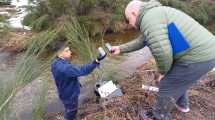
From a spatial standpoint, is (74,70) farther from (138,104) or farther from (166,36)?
(166,36)

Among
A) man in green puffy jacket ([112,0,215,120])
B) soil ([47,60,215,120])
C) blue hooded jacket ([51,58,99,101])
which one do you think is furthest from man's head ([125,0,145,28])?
soil ([47,60,215,120])

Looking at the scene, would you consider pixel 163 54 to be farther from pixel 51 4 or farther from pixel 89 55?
pixel 51 4

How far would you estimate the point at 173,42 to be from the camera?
3283mm

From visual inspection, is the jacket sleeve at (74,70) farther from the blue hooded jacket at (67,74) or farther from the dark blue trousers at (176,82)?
the dark blue trousers at (176,82)

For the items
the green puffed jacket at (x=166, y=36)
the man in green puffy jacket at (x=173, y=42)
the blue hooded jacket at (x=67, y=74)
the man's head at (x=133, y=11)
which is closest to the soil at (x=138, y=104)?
the blue hooded jacket at (x=67, y=74)

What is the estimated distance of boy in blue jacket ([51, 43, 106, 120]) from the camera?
12.7ft

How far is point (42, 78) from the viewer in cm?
397

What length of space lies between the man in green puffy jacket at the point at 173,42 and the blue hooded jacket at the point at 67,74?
719 mm

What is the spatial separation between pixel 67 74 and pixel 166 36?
3.95 feet

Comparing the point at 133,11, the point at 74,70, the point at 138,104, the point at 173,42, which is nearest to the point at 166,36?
the point at 173,42

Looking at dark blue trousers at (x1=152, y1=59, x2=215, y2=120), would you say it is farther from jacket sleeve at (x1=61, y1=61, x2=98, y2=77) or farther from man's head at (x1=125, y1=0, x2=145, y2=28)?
jacket sleeve at (x1=61, y1=61, x2=98, y2=77)

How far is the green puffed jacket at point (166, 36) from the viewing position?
3215mm

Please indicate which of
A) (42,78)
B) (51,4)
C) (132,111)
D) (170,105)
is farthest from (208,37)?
(51,4)

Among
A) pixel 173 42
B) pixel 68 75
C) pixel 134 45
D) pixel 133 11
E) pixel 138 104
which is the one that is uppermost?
pixel 133 11
